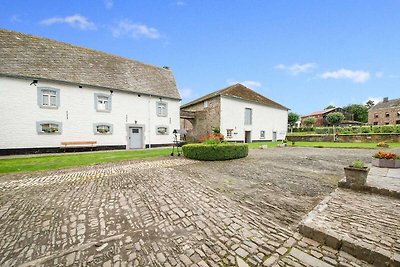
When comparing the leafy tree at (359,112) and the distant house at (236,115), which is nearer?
the distant house at (236,115)

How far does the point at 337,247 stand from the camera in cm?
284

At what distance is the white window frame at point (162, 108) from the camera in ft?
69.2

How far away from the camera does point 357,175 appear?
5.28 metres

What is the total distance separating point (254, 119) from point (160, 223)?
27.6 meters

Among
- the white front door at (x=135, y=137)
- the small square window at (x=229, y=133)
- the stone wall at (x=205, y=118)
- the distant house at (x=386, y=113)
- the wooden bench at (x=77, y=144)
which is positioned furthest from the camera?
the distant house at (x=386, y=113)

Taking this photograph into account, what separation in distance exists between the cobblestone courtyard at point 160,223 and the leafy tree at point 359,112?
280 feet

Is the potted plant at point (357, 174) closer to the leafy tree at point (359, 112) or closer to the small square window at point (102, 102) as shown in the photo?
the small square window at point (102, 102)

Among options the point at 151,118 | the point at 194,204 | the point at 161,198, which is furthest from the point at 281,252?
the point at 151,118

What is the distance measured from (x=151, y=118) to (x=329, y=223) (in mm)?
19190

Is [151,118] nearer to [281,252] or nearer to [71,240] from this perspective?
[71,240]

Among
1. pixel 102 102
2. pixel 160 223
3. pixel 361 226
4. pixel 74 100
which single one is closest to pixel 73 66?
pixel 74 100

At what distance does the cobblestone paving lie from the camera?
2.61 meters

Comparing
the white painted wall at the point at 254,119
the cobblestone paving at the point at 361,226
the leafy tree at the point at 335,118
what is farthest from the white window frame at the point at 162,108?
the leafy tree at the point at 335,118

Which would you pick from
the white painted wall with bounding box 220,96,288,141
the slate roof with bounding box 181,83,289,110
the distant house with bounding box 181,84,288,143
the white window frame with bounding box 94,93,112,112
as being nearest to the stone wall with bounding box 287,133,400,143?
the white painted wall with bounding box 220,96,288,141
